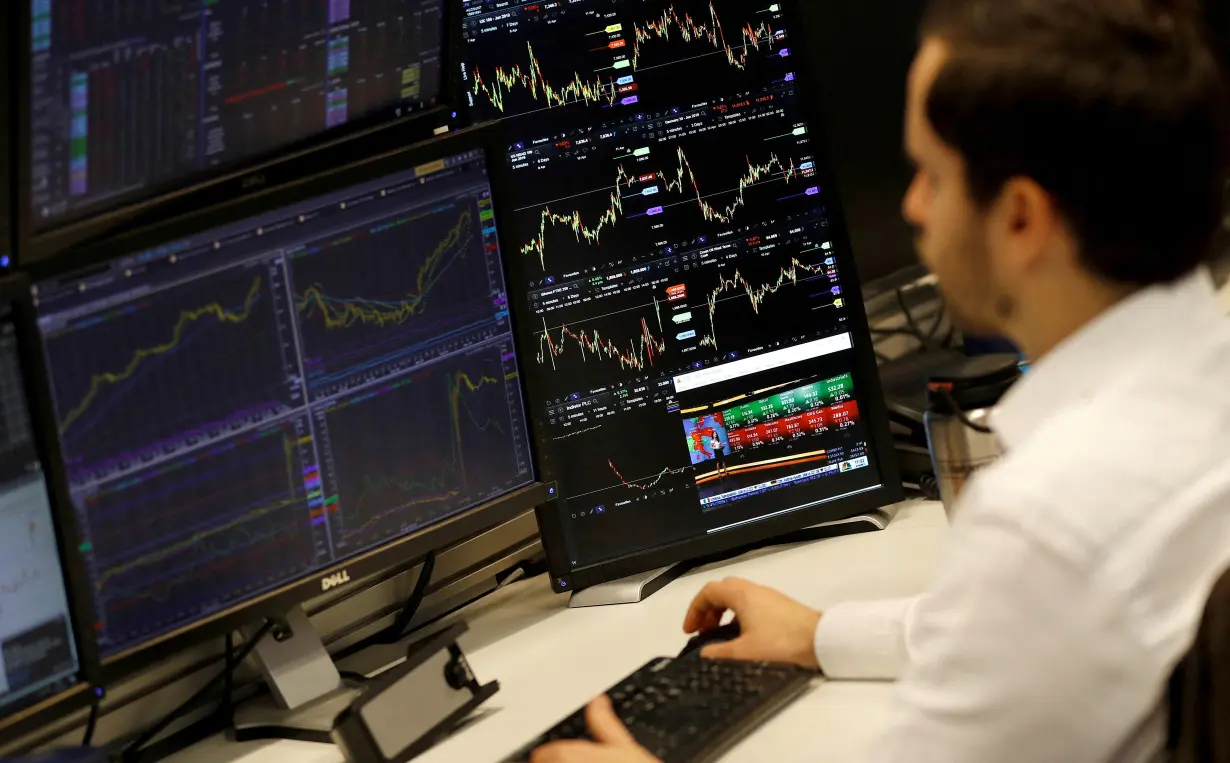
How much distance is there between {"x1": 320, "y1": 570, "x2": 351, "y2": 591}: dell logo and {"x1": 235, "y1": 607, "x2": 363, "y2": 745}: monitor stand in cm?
10

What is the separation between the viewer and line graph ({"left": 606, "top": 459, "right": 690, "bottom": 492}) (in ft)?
5.54

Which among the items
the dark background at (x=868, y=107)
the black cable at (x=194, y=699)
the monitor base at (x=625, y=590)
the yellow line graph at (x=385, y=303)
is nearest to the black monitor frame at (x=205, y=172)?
the yellow line graph at (x=385, y=303)

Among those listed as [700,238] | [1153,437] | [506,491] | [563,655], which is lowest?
[563,655]

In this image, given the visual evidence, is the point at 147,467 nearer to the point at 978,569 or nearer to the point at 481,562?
the point at 481,562

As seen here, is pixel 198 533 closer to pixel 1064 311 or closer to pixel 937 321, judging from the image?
pixel 1064 311

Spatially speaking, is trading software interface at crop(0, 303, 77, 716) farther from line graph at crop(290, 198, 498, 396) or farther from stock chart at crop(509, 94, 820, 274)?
stock chart at crop(509, 94, 820, 274)

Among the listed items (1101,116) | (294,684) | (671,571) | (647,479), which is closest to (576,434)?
(647,479)

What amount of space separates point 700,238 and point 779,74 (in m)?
0.23

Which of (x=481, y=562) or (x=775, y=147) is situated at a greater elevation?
(x=775, y=147)

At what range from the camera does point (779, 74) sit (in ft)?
5.63

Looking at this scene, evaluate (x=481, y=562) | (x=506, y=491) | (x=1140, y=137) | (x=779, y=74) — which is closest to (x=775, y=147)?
(x=779, y=74)

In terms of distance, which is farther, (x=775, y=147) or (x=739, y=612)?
(x=775, y=147)

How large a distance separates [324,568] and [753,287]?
2.12 ft

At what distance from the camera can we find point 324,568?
1456mm
